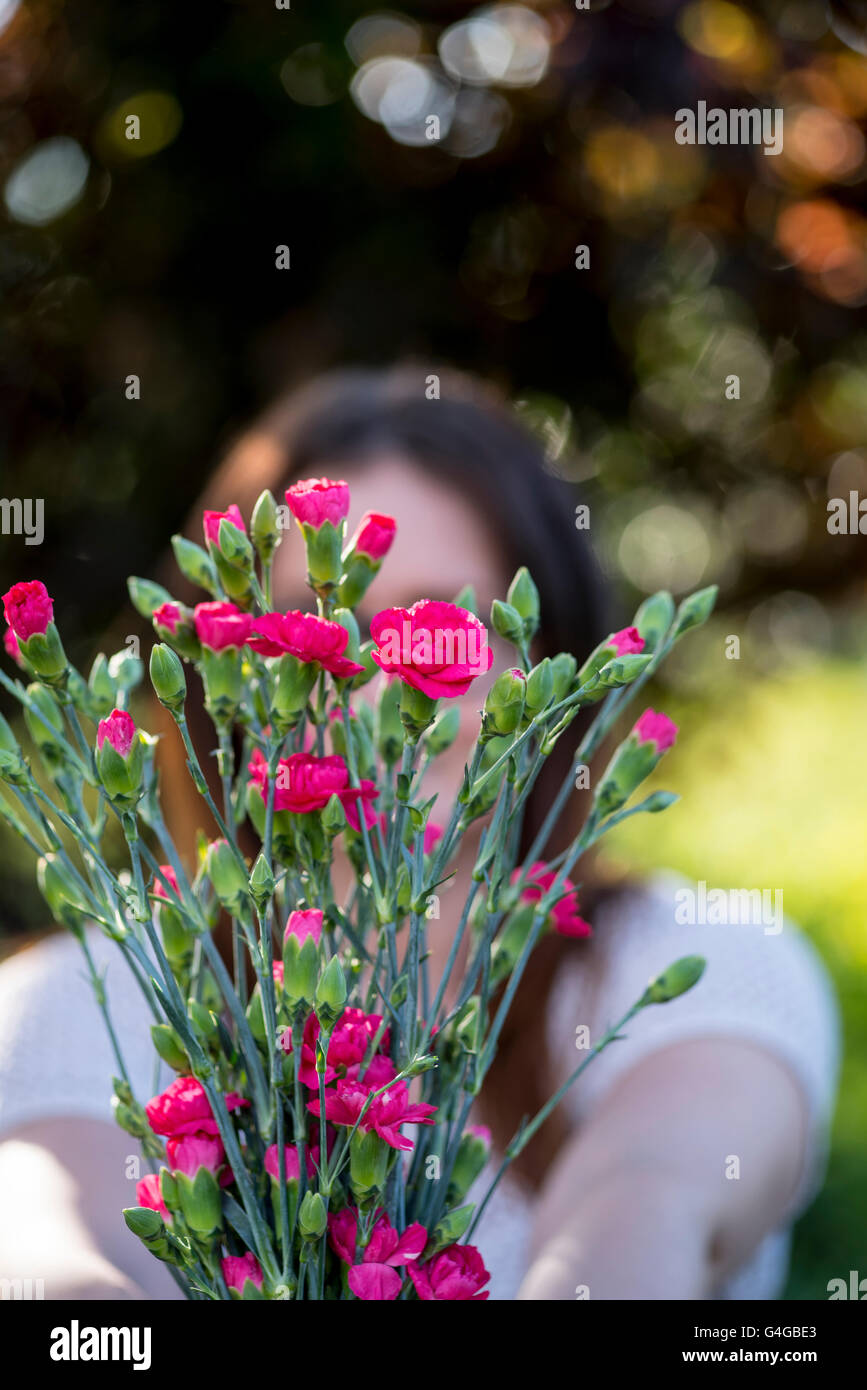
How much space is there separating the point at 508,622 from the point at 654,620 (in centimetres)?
6

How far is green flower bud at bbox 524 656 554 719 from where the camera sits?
0.28 m

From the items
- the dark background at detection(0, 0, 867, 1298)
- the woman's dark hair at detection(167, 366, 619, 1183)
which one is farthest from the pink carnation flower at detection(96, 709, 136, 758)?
the dark background at detection(0, 0, 867, 1298)

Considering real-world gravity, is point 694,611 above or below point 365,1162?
above

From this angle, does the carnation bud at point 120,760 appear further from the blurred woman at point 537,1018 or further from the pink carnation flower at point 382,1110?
the blurred woman at point 537,1018

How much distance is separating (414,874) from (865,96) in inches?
44.9

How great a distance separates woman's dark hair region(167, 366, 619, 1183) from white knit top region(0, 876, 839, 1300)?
5cm

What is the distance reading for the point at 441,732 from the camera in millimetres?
327

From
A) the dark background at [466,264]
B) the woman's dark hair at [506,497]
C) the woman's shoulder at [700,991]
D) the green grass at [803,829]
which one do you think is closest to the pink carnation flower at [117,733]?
the woman's dark hair at [506,497]

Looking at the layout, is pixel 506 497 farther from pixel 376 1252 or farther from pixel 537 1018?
pixel 376 1252

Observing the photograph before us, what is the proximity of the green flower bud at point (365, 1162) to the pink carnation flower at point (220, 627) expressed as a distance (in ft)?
0.41

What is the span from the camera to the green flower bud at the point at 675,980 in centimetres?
33

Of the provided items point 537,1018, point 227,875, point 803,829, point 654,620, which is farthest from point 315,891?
point 803,829

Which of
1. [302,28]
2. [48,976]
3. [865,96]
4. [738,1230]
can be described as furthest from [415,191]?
[738,1230]
